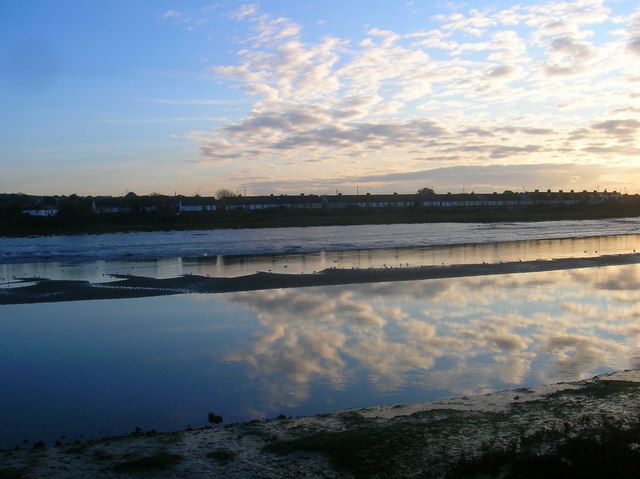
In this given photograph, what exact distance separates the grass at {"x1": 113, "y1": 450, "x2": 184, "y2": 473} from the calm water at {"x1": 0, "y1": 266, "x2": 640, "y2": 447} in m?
1.47

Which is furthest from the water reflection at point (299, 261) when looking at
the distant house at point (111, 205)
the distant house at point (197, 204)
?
the distant house at point (197, 204)

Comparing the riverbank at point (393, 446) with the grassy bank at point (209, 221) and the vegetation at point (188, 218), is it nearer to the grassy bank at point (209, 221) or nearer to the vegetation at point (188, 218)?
the grassy bank at point (209, 221)

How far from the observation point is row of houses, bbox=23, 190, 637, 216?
336 feet

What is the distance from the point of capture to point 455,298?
18125 millimetres

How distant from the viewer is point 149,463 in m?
6.64

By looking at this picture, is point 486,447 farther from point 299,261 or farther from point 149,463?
point 299,261

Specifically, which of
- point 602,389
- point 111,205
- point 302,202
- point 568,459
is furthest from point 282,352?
point 302,202

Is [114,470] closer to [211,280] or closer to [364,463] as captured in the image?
[364,463]

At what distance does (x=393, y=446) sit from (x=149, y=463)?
277 cm

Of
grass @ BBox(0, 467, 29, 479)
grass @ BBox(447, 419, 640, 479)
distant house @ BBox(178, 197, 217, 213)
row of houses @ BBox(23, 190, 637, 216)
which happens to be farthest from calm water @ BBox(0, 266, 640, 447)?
distant house @ BBox(178, 197, 217, 213)

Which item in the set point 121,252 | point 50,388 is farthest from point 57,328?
point 121,252

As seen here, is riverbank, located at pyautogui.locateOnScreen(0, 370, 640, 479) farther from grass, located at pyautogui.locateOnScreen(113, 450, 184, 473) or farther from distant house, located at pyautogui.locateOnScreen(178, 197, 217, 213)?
distant house, located at pyautogui.locateOnScreen(178, 197, 217, 213)

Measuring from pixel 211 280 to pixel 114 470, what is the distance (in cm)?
1740

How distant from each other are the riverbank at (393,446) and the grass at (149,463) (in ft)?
0.04
